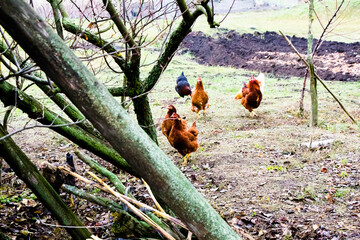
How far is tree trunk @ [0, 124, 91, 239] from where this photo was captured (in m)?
2.59

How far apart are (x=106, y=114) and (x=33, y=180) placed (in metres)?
1.94

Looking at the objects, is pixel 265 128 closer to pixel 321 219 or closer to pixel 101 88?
pixel 321 219

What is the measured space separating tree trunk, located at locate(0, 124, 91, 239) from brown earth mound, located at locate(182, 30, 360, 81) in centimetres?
1087

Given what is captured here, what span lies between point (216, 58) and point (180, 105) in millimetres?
8963

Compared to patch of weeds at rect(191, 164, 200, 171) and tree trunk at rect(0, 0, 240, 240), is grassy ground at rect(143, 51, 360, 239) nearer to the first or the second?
patch of weeds at rect(191, 164, 200, 171)

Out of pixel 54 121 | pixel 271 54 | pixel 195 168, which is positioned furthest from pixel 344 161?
pixel 271 54

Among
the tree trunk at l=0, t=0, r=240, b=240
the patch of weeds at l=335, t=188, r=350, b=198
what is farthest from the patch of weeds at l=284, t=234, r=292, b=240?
the tree trunk at l=0, t=0, r=240, b=240

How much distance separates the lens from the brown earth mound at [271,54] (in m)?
14.9

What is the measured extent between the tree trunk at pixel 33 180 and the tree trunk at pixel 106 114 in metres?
1.87

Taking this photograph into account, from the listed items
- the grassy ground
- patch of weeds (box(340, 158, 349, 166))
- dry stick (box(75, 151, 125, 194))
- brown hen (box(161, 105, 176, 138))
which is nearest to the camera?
dry stick (box(75, 151, 125, 194))

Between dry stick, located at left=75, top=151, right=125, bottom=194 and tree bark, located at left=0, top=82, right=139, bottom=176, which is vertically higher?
tree bark, located at left=0, top=82, right=139, bottom=176

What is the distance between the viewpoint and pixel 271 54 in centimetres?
1800

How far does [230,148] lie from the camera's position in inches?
264

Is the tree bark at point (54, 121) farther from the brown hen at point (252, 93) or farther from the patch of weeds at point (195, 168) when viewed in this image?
the brown hen at point (252, 93)
